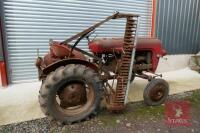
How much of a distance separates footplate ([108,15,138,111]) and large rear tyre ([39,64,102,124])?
26cm

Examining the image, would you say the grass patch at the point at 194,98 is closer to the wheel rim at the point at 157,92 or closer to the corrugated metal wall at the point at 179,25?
the wheel rim at the point at 157,92

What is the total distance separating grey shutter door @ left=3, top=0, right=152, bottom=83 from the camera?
4.14m

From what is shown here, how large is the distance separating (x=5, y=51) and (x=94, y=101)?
2337 mm

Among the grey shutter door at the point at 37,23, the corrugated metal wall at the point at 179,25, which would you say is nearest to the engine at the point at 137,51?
the grey shutter door at the point at 37,23

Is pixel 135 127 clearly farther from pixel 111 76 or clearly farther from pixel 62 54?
pixel 62 54

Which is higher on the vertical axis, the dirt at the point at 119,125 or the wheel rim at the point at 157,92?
the wheel rim at the point at 157,92

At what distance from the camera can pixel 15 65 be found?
4.32m

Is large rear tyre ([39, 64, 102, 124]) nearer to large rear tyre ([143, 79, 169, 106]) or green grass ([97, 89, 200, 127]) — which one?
green grass ([97, 89, 200, 127])

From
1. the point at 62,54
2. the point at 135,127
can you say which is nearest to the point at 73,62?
the point at 62,54

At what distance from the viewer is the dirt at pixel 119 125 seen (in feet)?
8.85

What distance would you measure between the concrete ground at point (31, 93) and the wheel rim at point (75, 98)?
48 centimetres

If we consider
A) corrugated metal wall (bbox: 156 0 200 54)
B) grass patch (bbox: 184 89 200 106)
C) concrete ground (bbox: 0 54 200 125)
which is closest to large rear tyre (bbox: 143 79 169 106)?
concrete ground (bbox: 0 54 200 125)

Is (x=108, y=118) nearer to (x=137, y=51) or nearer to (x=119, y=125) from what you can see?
(x=119, y=125)

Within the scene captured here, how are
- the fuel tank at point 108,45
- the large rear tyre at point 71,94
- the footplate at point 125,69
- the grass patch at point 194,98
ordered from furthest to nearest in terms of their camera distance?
the grass patch at point 194,98
the fuel tank at point 108,45
the footplate at point 125,69
the large rear tyre at point 71,94
